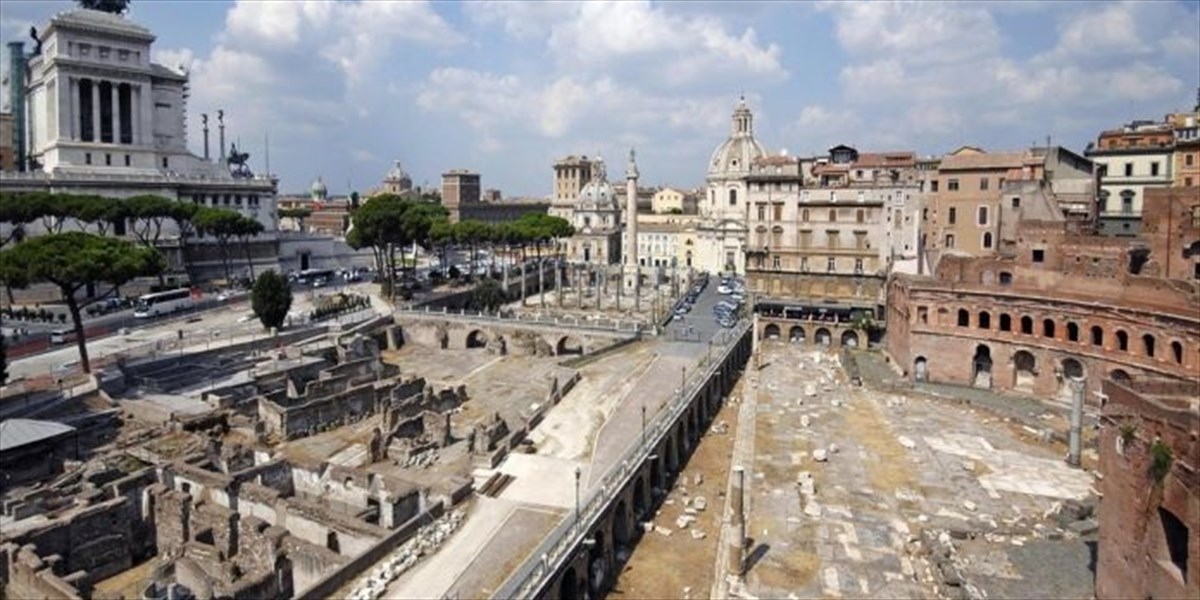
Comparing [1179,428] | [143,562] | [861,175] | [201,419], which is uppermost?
[861,175]

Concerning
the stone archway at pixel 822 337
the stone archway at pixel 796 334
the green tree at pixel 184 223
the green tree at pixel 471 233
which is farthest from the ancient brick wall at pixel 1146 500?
the green tree at pixel 471 233

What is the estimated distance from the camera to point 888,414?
4659cm

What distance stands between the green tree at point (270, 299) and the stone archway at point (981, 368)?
48.2 m

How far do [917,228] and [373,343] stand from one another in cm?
4669

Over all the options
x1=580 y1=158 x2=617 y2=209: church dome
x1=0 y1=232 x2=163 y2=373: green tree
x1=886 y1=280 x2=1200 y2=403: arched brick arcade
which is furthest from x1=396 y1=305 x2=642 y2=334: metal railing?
x1=580 y1=158 x2=617 y2=209: church dome

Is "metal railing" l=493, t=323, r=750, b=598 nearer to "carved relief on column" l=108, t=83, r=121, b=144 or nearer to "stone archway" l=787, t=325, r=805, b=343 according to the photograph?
"stone archway" l=787, t=325, r=805, b=343

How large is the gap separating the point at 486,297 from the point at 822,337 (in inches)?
1306

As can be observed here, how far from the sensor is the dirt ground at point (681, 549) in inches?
1049

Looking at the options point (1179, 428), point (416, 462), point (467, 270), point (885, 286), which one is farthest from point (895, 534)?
point (467, 270)

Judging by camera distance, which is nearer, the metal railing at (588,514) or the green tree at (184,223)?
the metal railing at (588,514)

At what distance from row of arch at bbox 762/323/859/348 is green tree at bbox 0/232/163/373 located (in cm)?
4913

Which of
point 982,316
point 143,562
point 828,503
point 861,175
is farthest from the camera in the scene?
point 861,175

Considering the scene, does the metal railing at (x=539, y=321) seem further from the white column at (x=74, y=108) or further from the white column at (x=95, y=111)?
the white column at (x=74, y=108)

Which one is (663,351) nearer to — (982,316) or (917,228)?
(982,316)
